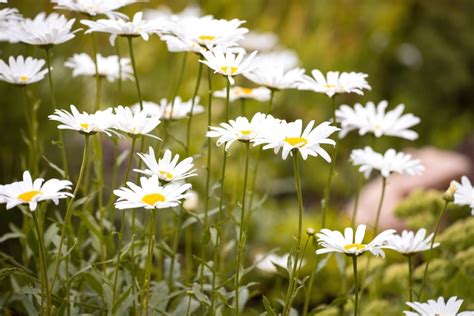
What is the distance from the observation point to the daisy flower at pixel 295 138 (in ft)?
4.95

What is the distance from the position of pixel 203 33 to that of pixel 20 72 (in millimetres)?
458

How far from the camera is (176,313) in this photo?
6.13 ft

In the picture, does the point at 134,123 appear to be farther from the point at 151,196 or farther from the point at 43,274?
the point at 43,274

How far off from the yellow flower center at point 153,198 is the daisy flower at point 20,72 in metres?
0.52

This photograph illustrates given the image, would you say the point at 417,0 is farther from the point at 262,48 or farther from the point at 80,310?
the point at 80,310

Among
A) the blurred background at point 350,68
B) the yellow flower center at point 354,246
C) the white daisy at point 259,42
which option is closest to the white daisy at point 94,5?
the yellow flower center at point 354,246

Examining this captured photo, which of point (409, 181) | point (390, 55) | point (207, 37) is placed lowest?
point (409, 181)

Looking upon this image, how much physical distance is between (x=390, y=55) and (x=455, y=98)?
59 cm

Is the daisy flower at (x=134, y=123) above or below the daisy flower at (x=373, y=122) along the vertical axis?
above

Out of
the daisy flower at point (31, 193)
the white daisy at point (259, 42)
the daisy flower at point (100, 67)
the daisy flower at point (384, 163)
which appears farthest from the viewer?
the white daisy at point (259, 42)

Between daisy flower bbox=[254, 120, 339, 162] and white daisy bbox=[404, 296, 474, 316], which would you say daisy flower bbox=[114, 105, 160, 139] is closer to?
daisy flower bbox=[254, 120, 339, 162]

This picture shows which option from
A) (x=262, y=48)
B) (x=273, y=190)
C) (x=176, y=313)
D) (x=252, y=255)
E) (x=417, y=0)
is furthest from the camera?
(x=417, y=0)

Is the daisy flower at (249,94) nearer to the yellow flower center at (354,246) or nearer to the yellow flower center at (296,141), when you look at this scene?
the yellow flower center at (296,141)

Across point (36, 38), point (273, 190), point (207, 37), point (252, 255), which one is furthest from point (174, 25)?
point (273, 190)
